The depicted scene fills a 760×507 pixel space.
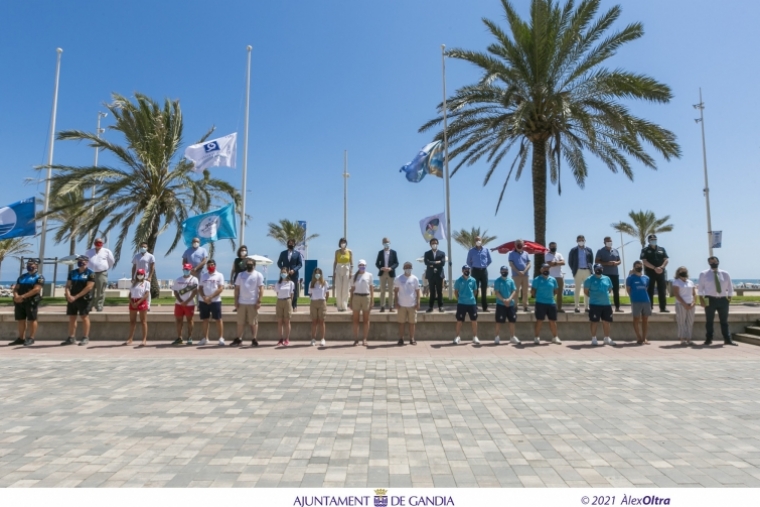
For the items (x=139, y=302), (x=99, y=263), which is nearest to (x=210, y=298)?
(x=139, y=302)

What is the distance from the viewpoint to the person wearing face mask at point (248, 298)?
10.4 meters

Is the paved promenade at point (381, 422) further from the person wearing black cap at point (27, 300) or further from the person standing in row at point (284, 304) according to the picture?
the person wearing black cap at point (27, 300)

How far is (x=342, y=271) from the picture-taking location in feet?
39.4

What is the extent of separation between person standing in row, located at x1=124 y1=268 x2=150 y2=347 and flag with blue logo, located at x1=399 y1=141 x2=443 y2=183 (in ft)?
36.2

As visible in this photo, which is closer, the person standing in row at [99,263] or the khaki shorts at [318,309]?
the khaki shorts at [318,309]

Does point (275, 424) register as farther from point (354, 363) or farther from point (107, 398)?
point (354, 363)

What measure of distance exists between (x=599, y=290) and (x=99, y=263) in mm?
11974

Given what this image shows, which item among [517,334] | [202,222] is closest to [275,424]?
[517,334]

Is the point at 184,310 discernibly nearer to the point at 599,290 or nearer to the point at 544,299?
the point at 544,299

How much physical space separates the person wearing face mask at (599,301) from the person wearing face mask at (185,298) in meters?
8.95

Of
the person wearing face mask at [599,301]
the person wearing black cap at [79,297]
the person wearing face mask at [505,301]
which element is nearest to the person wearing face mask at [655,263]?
the person wearing face mask at [599,301]

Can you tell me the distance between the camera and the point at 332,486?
11.3ft

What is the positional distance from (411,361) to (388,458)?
15.5 feet
